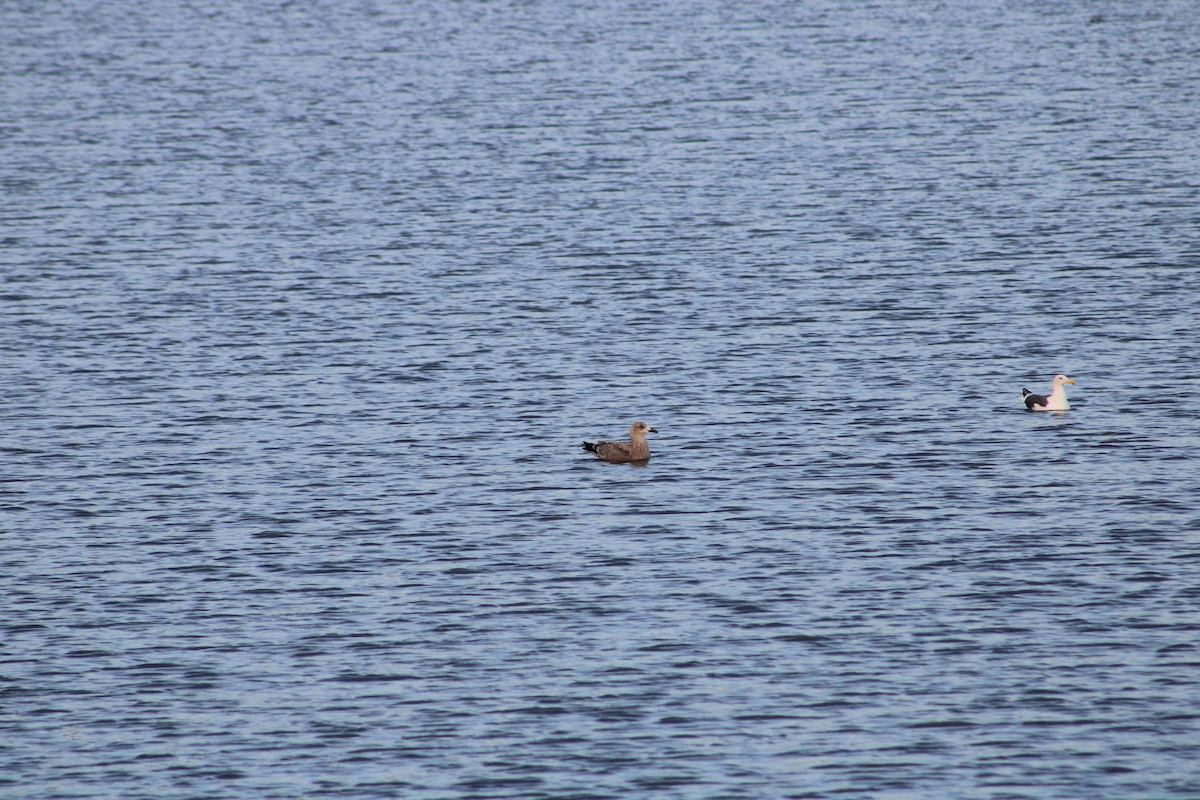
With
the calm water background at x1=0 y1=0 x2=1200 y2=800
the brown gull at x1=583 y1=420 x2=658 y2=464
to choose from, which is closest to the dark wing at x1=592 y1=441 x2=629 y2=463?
the brown gull at x1=583 y1=420 x2=658 y2=464

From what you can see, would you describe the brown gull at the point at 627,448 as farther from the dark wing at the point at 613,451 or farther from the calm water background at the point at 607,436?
the calm water background at the point at 607,436

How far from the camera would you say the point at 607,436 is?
Answer: 31.9 meters

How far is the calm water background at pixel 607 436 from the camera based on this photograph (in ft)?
66.6

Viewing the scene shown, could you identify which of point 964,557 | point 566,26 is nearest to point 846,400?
point 964,557

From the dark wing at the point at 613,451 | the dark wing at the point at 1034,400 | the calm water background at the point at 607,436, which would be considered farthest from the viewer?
the dark wing at the point at 1034,400

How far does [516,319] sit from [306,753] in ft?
71.7

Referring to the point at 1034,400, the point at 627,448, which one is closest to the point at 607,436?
the point at 627,448

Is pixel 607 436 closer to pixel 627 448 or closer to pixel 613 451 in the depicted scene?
pixel 627 448

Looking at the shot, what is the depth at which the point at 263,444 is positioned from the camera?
31984 mm

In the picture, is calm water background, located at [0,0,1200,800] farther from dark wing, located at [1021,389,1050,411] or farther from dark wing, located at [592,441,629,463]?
dark wing, located at [592,441,629,463]

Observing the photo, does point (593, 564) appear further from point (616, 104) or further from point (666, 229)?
point (616, 104)

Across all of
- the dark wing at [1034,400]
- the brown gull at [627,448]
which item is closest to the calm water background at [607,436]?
the dark wing at [1034,400]

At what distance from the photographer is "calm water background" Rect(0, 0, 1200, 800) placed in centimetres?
2031

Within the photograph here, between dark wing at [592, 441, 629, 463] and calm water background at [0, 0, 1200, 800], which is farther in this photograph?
dark wing at [592, 441, 629, 463]
